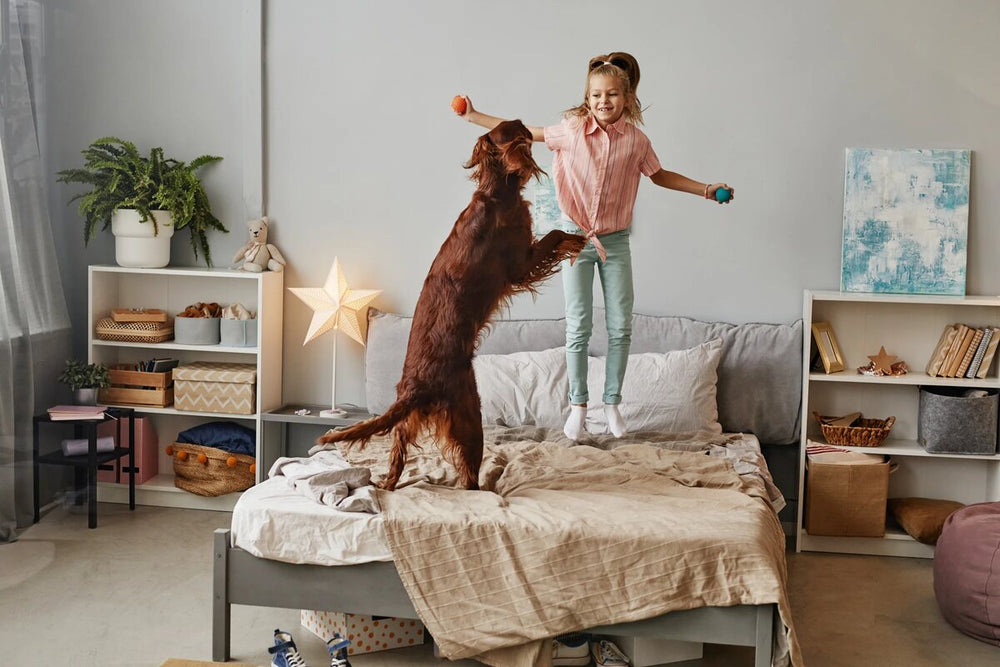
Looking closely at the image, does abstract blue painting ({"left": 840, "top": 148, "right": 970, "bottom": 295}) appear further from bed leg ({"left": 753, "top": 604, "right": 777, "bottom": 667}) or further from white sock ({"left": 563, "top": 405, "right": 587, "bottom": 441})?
bed leg ({"left": 753, "top": 604, "right": 777, "bottom": 667})

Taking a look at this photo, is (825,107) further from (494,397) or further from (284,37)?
(284,37)

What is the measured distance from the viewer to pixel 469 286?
9.89ft

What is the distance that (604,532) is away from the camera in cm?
291

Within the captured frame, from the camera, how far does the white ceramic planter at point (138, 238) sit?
4598 mm

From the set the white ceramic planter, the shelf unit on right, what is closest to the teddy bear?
the white ceramic planter

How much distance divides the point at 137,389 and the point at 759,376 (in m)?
2.81

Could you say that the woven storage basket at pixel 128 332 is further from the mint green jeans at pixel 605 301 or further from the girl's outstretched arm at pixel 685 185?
the girl's outstretched arm at pixel 685 185

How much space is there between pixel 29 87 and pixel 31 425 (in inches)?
58.6

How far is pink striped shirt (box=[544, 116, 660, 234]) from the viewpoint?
3105 millimetres

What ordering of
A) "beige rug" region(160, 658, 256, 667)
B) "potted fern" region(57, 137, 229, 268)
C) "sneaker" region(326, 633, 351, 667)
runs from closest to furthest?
1. "sneaker" region(326, 633, 351, 667)
2. "beige rug" region(160, 658, 256, 667)
3. "potted fern" region(57, 137, 229, 268)

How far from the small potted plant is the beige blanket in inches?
83.5

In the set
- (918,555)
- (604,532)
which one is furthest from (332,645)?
(918,555)

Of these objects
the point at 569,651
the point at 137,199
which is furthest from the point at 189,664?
the point at 137,199

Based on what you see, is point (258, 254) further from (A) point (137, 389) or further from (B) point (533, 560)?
(B) point (533, 560)
